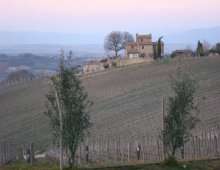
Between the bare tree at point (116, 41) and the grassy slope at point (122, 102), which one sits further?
the bare tree at point (116, 41)

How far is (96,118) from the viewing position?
146ft

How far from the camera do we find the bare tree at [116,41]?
13850 cm

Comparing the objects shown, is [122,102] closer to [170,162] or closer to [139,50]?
[170,162]

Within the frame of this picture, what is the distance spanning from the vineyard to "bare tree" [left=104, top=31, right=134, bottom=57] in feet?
182

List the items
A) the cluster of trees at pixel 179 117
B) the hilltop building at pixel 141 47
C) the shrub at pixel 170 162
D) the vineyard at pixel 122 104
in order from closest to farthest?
the shrub at pixel 170 162 < the cluster of trees at pixel 179 117 < the vineyard at pixel 122 104 < the hilltop building at pixel 141 47

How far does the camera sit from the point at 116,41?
459 ft

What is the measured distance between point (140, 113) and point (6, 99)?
26972 millimetres

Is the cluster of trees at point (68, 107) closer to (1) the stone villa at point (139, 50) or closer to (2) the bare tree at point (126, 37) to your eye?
(1) the stone villa at point (139, 50)

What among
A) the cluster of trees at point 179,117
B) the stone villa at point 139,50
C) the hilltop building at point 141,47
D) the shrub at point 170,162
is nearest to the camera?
the shrub at point 170,162

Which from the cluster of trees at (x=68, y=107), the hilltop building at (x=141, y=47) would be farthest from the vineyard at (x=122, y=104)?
the hilltop building at (x=141, y=47)

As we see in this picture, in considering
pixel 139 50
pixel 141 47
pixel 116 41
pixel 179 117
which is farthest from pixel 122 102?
pixel 116 41

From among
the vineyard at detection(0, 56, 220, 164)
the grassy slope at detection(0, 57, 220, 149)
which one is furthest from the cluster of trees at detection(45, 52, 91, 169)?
the grassy slope at detection(0, 57, 220, 149)

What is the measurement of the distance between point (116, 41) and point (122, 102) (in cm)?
8850

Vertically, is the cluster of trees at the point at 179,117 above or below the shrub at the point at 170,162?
above
